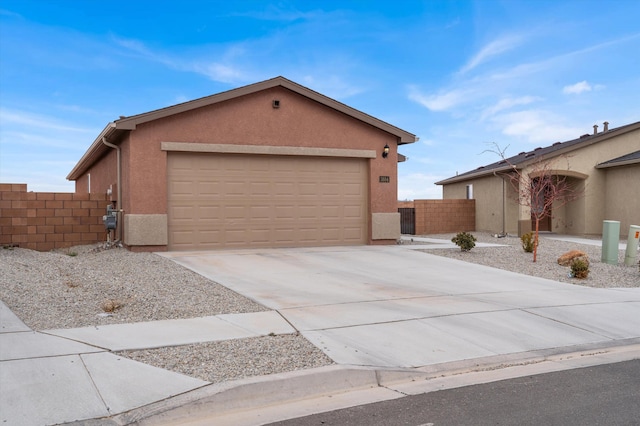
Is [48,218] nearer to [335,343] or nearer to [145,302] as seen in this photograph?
[145,302]

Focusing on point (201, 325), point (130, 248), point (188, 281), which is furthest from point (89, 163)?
point (201, 325)

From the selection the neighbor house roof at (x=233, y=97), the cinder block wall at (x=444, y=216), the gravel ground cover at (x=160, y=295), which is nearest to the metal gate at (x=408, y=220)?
the cinder block wall at (x=444, y=216)

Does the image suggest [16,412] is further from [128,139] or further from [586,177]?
[586,177]

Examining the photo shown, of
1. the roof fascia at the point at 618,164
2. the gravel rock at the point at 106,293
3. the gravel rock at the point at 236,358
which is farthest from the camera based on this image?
the roof fascia at the point at 618,164

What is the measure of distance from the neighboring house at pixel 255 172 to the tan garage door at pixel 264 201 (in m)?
0.03

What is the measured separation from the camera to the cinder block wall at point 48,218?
15727mm

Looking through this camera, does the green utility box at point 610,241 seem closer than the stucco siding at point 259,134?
Yes

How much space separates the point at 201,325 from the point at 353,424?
335cm

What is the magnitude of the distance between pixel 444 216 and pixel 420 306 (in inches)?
→ 781

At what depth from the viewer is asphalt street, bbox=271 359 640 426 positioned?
4641mm

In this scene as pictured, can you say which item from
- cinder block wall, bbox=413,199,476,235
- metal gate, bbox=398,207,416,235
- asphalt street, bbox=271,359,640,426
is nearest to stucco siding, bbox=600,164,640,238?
cinder block wall, bbox=413,199,476,235

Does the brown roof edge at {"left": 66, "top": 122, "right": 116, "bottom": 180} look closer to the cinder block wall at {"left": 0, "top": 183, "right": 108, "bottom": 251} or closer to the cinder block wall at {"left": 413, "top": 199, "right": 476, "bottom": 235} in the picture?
the cinder block wall at {"left": 0, "top": 183, "right": 108, "bottom": 251}

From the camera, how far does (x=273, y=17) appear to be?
17.6 metres

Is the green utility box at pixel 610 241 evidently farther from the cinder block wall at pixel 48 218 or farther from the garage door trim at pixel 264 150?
the cinder block wall at pixel 48 218
